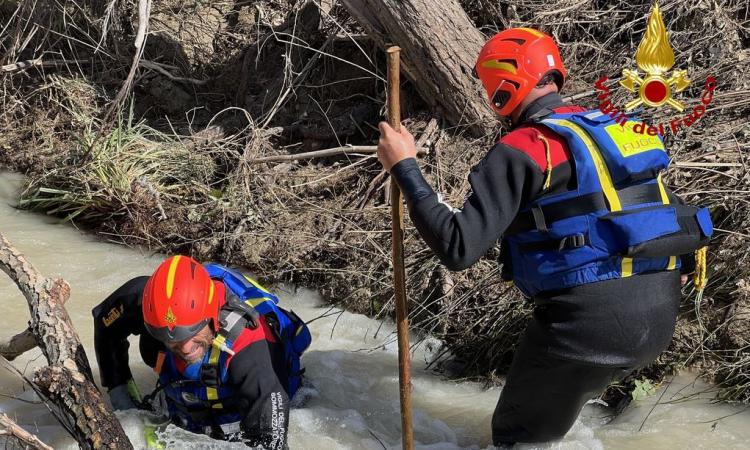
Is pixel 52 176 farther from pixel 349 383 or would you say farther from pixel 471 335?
pixel 471 335

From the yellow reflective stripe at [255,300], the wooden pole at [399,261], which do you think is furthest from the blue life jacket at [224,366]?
the wooden pole at [399,261]

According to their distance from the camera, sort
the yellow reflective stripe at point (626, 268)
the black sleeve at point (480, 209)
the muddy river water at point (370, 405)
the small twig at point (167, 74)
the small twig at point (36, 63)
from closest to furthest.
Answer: the black sleeve at point (480, 209) → the yellow reflective stripe at point (626, 268) → the muddy river water at point (370, 405) → the small twig at point (167, 74) → the small twig at point (36, 63)

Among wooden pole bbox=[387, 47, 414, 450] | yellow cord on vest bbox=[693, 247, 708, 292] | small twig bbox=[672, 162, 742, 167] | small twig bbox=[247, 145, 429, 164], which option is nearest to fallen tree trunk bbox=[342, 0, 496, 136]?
small twig bbox=[247, 145, 429, 164]

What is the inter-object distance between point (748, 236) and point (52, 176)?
16.0 ft

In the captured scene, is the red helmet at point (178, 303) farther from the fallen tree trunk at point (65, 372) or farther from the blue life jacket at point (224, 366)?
the fallen tree trunk at point (65, 372)

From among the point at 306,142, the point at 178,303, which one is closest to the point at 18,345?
the point at 178,303

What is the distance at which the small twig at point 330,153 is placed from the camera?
5.62 meters

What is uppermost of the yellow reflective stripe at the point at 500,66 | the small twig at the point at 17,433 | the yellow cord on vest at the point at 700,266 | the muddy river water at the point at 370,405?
the yellow reflective stripe at the point at 500,66

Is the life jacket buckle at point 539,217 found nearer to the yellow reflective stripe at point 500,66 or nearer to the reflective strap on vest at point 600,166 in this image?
the reflective strap on vest at point 600,166

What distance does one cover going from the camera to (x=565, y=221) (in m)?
2.94

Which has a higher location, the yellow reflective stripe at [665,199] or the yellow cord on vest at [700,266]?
the yellow reflective stripe at [665,199]

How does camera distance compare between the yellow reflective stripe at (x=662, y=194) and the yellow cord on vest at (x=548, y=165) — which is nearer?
the yellow cord on vest at (x=548, y=165)

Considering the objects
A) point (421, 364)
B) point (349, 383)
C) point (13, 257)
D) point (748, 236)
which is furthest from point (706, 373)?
point (13, 257)

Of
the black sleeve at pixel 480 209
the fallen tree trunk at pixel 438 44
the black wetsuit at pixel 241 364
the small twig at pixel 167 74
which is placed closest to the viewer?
the black sleeve at pixel 480 209
